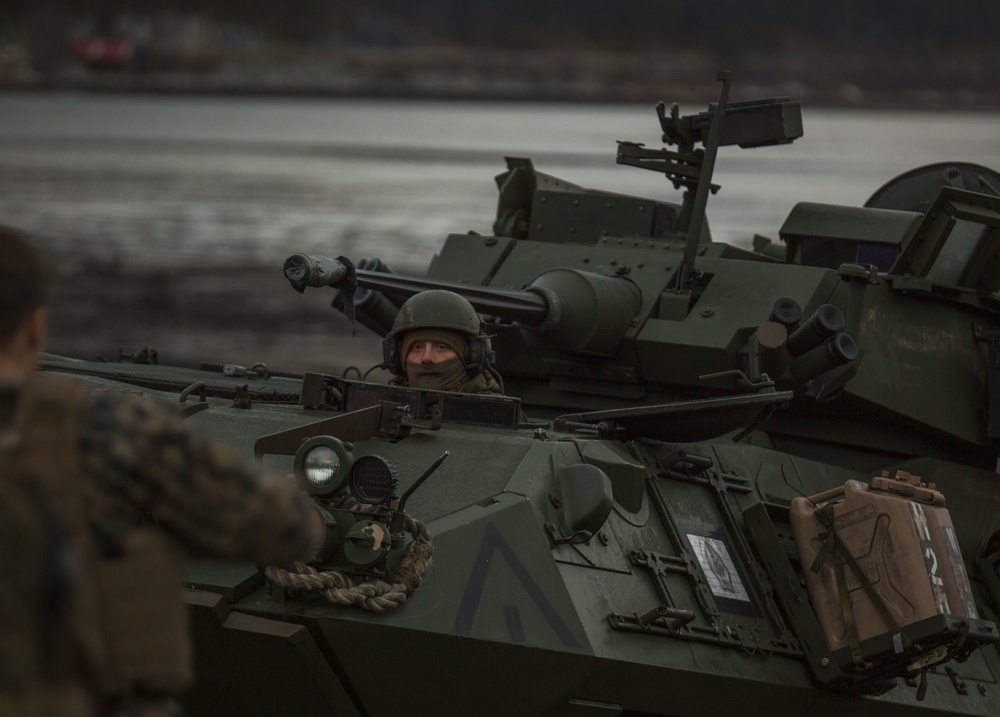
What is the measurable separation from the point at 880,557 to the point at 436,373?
2098mm

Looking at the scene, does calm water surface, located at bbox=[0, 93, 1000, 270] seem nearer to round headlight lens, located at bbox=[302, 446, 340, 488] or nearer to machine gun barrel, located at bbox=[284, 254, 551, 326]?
machine gun barrel, located at bbox=[284, 254, 551, 326]

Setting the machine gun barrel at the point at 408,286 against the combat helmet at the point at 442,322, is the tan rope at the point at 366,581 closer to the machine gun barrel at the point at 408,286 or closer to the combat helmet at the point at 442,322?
the machine gun barrel at the point at 408,286

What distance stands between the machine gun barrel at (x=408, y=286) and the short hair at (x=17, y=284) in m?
3.83

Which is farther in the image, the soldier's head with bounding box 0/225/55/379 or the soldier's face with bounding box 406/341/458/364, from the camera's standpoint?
the soldier's face with bounding box 406/341/458/364

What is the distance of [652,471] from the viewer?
27.7ft

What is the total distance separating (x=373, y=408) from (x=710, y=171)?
305 cm

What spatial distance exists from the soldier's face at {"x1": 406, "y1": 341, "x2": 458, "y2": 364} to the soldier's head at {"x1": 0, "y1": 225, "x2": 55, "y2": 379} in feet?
14.2

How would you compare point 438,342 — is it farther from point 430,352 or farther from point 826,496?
point 826,496

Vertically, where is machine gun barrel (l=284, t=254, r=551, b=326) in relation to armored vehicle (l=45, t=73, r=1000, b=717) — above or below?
above

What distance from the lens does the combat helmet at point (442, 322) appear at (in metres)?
8.55

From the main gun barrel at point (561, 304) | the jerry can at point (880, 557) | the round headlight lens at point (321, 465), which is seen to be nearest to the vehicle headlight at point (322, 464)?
the round headlight lens at point (321, 465)

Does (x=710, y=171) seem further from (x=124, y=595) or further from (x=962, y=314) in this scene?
(x=124, y=595)

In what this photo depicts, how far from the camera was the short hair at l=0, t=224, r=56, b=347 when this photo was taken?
13.9 ft

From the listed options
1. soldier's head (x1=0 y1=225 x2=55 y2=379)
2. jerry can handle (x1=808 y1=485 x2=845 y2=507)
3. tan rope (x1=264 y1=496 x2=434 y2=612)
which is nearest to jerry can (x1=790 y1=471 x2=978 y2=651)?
jerry can handle (x1=808 y1=485 x2=845 y2=507)
